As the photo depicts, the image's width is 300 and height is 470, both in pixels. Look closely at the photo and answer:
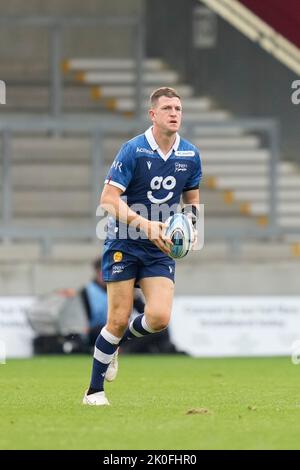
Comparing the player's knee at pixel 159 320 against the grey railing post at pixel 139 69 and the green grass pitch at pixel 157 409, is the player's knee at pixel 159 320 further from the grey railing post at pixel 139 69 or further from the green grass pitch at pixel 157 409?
the grey railing post at pixel 139 69

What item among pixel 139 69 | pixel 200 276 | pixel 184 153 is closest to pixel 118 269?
pixel 184 153

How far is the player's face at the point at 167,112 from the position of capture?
10.3m

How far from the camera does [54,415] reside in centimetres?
986

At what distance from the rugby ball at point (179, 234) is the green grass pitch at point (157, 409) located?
111 cm

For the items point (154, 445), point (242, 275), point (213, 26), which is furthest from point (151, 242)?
point (213, 26)

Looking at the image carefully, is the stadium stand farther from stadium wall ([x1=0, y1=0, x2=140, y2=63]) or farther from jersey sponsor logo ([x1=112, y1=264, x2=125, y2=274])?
jersey sponsor logo ([x1=112, y1=264, x2=125, y2=274])

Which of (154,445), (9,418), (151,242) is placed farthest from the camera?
(151,242)

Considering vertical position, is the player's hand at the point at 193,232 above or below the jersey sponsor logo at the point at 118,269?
above

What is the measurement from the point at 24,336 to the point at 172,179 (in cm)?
809

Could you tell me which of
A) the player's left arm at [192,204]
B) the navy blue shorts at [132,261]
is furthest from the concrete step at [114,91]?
the navy blue shorts at [132,261]

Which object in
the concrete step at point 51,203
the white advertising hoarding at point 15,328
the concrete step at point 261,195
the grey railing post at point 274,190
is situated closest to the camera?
the white advertising hoarding at point 15,328

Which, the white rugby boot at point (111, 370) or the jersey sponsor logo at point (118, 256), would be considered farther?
the white rugby boot at point (111, 370)

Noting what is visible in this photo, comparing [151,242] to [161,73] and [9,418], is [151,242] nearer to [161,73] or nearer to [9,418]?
[9,418]

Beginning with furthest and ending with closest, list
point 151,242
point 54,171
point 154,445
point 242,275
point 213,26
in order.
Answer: point 213,26 → point 54,171 → point 242,275 → point 151,242 → point 154,445
